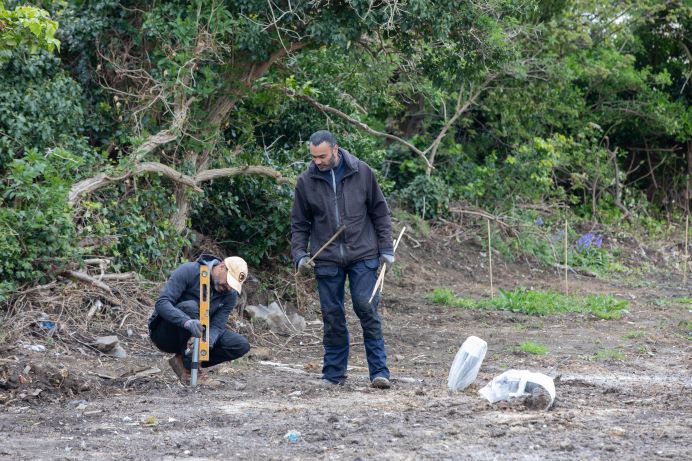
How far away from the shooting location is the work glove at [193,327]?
300 inches

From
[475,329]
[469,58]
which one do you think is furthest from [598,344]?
[469,58]

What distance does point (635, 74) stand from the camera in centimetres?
2125

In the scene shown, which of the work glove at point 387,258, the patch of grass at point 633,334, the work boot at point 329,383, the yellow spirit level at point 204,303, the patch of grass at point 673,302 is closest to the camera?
the yellow spirit level at point 204,303

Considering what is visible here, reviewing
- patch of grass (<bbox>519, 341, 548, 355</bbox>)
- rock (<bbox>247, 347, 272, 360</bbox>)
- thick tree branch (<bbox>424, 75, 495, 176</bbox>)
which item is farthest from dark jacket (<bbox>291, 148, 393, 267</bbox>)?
thick tree branch (<bbox>424, 75, 495, 176</bbox>)

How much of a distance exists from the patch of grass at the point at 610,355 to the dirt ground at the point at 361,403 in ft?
0.04

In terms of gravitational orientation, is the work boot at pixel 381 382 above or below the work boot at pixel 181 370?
above

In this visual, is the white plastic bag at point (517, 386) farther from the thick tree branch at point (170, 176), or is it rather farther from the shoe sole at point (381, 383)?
the thick tree branch at point (170, 176)

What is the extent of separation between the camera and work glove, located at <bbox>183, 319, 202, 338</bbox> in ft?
25.0

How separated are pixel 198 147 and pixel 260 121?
1.69 meters

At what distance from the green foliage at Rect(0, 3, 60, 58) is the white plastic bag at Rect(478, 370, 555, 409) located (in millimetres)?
4535

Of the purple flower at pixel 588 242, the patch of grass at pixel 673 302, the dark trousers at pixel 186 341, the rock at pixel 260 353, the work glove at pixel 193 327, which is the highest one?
the work glove at pixel 193 327

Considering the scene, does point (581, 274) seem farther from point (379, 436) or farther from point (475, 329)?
point (379, 436)

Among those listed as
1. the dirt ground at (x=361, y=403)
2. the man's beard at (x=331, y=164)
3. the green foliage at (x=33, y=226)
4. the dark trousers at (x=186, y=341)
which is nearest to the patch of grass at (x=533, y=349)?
the dirt ground at (x=361, y=403)

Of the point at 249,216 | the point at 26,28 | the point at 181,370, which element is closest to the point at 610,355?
the point at 181,370
